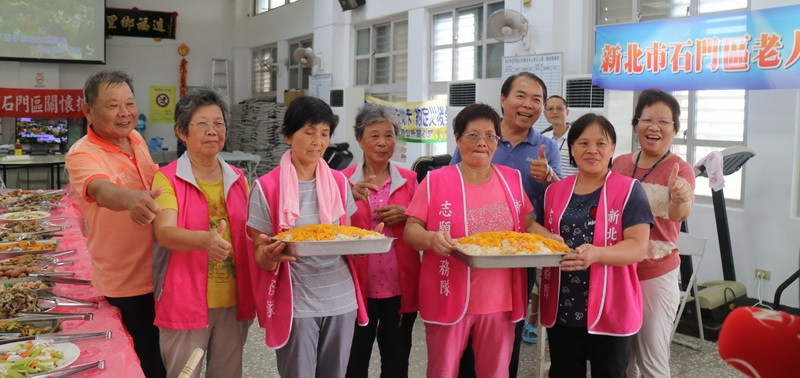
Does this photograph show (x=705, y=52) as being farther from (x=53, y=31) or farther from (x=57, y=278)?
(x=53, y=31)

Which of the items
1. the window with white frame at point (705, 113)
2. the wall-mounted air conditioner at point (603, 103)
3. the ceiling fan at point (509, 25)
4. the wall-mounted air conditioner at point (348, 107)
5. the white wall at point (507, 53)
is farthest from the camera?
the wall-mounted air conditioner at point (348, 107)

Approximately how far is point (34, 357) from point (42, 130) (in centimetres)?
1118

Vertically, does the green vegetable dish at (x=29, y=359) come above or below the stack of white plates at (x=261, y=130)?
below

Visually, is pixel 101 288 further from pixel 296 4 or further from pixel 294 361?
pixel 296 4

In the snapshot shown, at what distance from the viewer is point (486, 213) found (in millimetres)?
2215

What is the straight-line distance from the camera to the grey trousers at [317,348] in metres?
2.02

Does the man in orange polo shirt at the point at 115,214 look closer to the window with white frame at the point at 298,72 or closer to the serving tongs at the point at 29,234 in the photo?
the serving tongs at the point at 29,234

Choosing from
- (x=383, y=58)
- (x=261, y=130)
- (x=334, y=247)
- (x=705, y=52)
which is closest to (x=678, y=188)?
(x=334, y=247)

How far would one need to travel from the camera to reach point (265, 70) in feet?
41.1

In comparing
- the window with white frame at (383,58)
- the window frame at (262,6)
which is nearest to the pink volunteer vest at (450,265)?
the window with white frame at (383,58)

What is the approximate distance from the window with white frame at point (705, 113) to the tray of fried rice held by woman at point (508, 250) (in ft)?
10.3

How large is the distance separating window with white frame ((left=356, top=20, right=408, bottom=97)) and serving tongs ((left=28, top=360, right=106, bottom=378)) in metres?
6.98

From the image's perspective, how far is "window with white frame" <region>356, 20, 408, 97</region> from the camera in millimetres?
8406

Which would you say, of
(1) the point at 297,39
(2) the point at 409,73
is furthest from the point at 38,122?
(2) the point at 409,73
